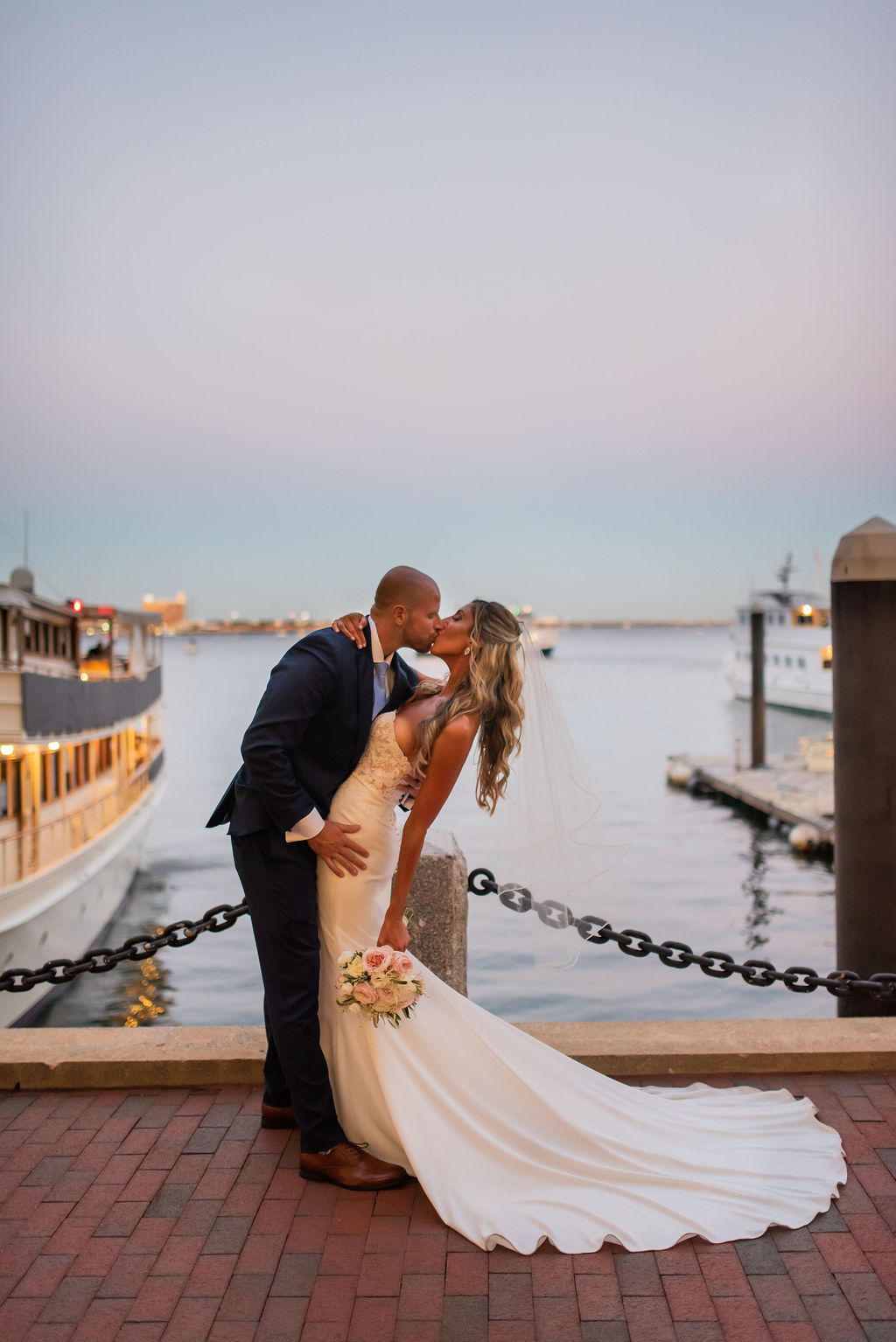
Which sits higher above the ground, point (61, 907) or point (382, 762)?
point (382, 762)

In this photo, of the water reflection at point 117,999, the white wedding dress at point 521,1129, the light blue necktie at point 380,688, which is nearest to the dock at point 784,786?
the water reflection at point 117,999

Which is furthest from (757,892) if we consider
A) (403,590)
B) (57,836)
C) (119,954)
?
(403,590)

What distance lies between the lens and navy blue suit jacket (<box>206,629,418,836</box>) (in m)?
3.72

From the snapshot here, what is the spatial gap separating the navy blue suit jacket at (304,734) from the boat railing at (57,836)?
30.0 feet

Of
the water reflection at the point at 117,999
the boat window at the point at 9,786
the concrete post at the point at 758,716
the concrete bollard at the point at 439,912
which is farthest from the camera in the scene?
the concrete post at the point at 758,716

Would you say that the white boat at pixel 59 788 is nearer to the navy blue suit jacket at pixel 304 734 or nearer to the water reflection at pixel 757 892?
the navy blue suit jacket at pixel 304 734

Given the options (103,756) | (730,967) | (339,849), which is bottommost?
(103,756)

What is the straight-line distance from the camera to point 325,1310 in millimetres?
3033

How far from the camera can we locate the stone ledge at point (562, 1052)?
4.52 metres

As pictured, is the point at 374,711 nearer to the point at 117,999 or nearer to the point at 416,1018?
the point at 416,1018

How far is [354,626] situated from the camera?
3889 millimetres

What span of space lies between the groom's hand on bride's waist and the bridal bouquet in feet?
1.02

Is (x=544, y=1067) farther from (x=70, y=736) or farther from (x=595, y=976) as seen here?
(x=70, y=736)

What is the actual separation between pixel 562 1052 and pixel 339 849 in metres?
1.57
